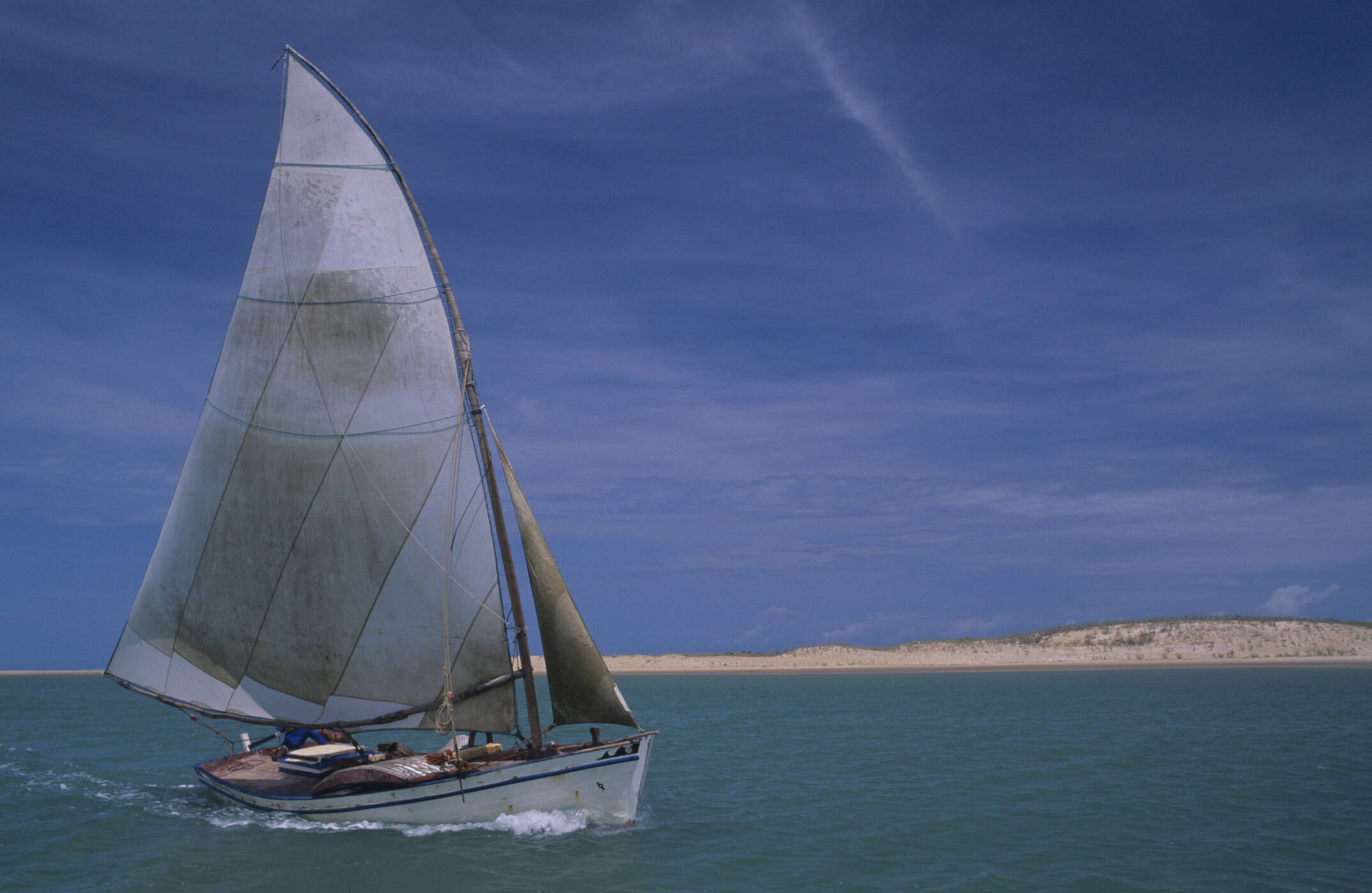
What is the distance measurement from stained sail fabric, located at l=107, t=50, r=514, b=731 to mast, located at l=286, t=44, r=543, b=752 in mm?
164

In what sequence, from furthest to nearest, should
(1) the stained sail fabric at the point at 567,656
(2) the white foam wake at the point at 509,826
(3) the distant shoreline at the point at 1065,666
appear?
(3) the distant shoreline at the point at 1065,666 < (1) the stained sail fabric at the point at 567,656 < (2) the white foam wake at the point at 509,826

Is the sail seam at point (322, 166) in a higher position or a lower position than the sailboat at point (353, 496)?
higher

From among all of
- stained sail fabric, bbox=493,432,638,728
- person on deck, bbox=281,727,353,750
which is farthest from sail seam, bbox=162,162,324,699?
stained sail fabric, bbox=493,432,638,728

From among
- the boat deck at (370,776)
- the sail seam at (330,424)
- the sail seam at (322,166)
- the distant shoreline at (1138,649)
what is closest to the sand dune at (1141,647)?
the distant shoreline at (1138,649)

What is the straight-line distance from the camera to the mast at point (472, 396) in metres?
20.4

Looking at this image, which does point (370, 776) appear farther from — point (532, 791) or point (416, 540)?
point (416, 540)

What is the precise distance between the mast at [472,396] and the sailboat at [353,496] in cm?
4

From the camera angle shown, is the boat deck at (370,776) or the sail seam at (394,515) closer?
the boat deck at (370,776)

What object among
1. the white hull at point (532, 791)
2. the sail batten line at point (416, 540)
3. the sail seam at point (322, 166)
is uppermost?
the sail seam at point (322, 166)

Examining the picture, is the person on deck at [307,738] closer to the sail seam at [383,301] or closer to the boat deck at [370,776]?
the boat deck at [370,776]

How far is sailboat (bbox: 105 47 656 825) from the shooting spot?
2061 cm

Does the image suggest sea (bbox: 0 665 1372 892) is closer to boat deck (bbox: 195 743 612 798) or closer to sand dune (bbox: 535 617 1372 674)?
boat deck (bbox: 195 743 612 798)

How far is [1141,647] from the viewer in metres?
105

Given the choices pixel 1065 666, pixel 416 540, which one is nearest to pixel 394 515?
pixel 416 540
